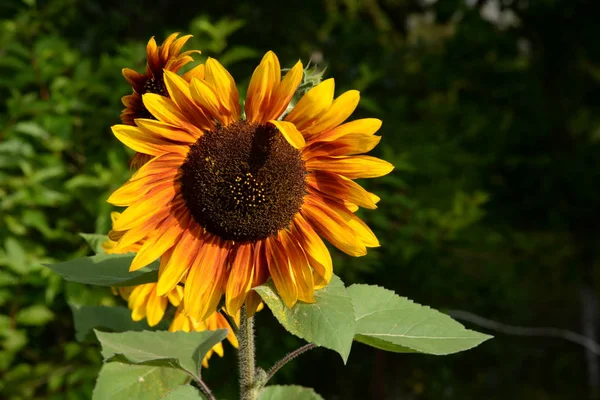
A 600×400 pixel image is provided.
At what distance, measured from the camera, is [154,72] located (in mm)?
826

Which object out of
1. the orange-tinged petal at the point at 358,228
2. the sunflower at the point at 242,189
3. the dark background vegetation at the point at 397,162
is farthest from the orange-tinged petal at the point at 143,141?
the dark background vegetation at the point at 397,162

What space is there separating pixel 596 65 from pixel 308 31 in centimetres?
161

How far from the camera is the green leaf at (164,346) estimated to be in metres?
0.84

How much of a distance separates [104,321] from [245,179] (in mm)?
444

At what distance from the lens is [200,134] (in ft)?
2.61

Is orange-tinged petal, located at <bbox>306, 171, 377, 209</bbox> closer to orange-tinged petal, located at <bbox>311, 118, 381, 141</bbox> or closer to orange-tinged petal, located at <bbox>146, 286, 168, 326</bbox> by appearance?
orange-tinged petal, located at <bbox>311, 118, 381, 141</bbox>

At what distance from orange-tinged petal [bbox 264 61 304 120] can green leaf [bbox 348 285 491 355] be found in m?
0.28

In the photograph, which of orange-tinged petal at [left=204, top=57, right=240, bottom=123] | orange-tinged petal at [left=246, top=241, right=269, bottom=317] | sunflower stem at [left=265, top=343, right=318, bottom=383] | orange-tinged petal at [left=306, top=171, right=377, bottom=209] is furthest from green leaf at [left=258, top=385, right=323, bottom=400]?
orange-tinged petal at [left=204, top=57, right=240, bottom=123]

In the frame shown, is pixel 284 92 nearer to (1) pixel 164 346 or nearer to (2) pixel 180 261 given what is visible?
(2) pixel 180 261

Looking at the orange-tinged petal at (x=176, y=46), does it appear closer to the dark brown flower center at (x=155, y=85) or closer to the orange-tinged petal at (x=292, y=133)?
the dark brown flower center at (x=155, y=85)

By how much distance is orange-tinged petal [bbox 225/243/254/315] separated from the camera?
76 cm

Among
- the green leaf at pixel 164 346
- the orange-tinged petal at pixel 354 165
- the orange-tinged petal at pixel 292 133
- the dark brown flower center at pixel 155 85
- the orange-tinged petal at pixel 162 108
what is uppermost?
the dark brown flower center at pixel 155 85

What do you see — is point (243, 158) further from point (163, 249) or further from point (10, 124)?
point (10, 124)

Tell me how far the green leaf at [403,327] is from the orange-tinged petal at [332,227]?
0.13 meters
